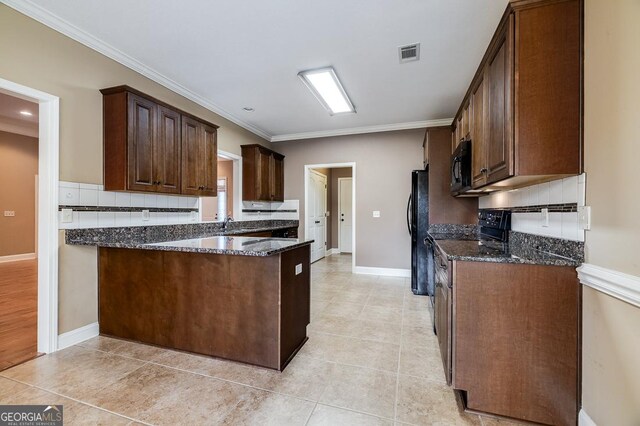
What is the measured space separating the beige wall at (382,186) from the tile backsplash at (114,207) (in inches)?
121

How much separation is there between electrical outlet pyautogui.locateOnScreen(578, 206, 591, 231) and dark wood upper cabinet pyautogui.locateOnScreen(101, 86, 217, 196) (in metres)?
3.47

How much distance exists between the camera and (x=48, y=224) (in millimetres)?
2291

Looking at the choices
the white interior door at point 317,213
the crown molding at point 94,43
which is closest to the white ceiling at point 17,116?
the crown molding at point 94,43

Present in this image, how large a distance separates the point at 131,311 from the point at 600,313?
3.34 metres

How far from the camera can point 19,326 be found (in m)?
2.71

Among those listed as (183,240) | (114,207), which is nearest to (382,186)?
(183,240)

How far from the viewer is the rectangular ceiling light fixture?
10.4 ft

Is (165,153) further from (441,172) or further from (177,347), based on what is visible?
(441,172)

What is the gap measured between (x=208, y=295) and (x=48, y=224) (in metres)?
1.49

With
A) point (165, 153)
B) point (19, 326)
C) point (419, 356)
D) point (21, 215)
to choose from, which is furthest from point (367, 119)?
point (21, 215)

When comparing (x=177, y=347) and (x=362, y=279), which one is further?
(x=362, y=279)

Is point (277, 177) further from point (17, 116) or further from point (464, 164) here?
point (17, 116)

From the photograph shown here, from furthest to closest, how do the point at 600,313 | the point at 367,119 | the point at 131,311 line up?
the point at 367,119
the point at 131,311
the point at 600,313

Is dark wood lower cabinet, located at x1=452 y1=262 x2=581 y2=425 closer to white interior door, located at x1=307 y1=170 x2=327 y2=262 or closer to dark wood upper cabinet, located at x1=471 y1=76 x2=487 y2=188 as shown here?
dark wood upper cabinet, located at x1=471 y1=76 x2=487 y2=188
